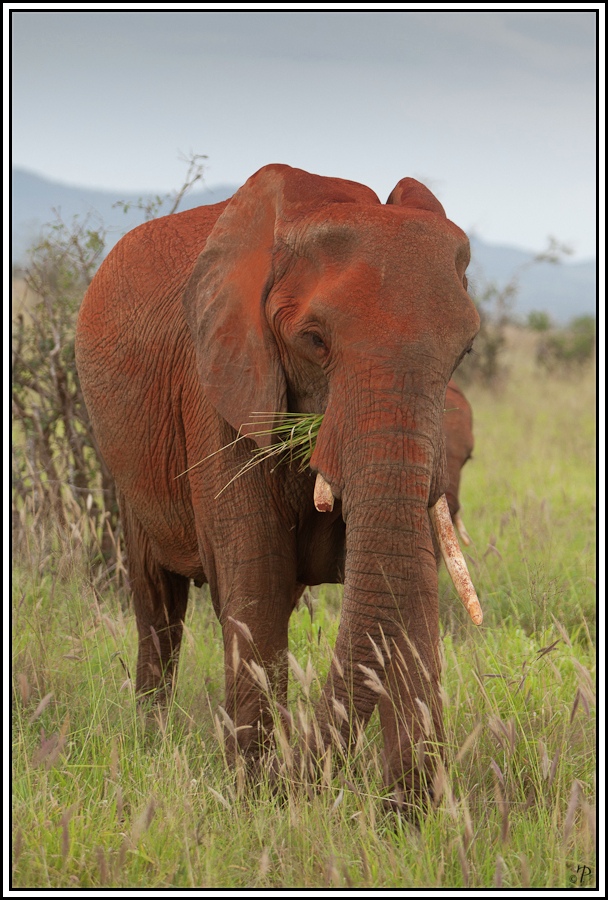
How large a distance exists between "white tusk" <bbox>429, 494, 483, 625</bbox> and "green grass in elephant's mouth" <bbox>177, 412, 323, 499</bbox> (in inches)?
20.3

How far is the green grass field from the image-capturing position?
357 centimetres

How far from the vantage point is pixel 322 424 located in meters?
3.95

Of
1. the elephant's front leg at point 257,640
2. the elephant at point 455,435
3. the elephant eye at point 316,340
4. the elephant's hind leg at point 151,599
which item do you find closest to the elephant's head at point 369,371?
the elephant eye at point 316,340

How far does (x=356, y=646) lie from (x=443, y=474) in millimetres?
677

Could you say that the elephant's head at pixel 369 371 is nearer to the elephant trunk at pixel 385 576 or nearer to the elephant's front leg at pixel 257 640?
the elephant trunk at pixel 385 576

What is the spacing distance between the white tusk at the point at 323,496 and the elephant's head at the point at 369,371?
0.05 ft

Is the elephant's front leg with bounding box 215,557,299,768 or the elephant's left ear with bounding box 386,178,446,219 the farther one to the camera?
the elephant's front leg with bounding box 215,557,299,768

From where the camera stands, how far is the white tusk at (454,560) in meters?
3.95

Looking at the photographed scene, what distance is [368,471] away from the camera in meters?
3.76

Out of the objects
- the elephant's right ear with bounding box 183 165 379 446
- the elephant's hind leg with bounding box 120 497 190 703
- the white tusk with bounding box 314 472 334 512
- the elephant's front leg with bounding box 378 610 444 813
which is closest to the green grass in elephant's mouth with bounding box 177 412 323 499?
the elephant's right ear with bounding box 183 165 379 446

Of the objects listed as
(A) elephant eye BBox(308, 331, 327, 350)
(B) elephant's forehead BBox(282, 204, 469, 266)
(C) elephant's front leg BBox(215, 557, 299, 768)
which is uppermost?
(B) elephant's forehead BBox(282, 204, 469, 266)

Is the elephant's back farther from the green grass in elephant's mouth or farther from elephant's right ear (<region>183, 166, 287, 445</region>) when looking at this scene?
the green grass in elephant's mouth
